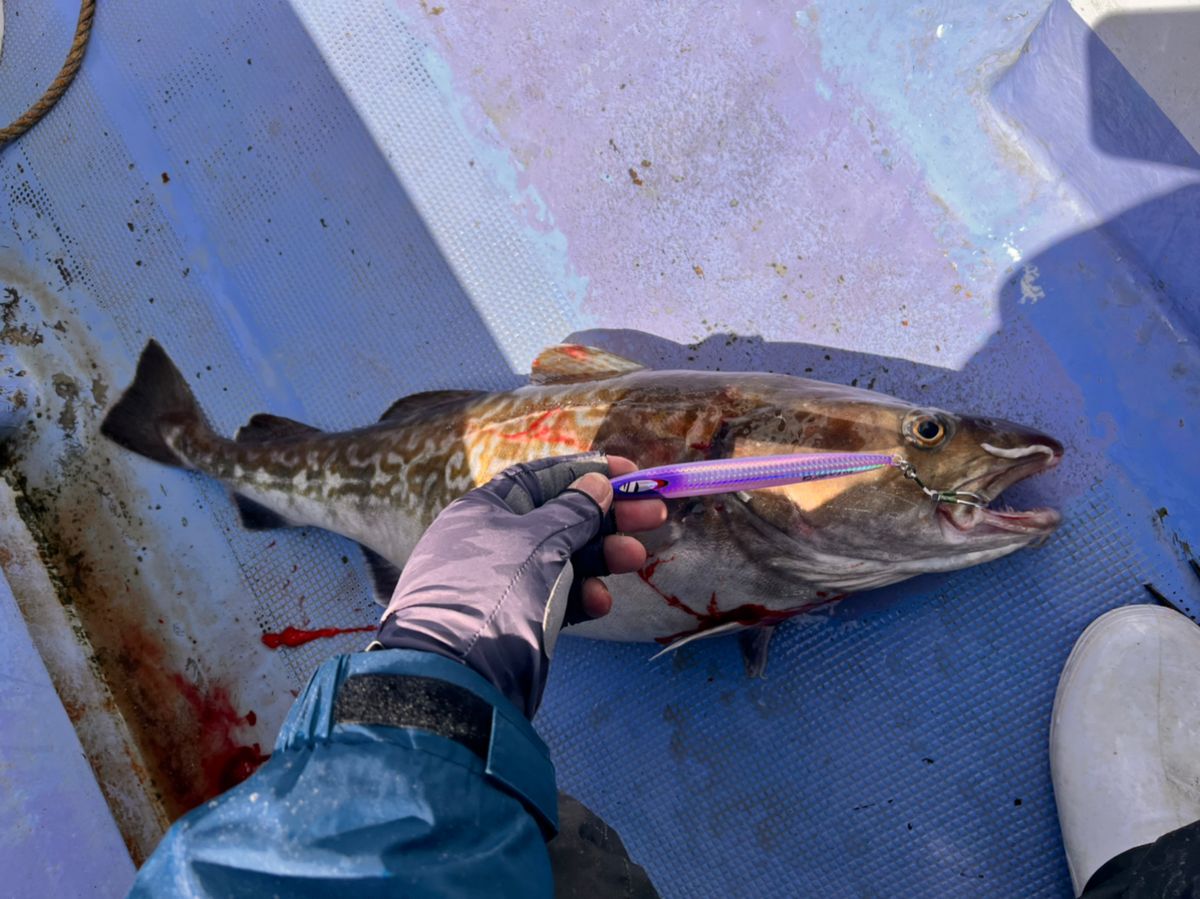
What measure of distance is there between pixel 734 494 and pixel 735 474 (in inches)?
8.8

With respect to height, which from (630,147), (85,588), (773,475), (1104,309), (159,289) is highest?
(159,289)

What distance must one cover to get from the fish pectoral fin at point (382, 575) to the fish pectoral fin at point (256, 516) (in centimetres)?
48

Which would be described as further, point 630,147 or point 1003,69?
point 630,147

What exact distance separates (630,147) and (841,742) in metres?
2.80

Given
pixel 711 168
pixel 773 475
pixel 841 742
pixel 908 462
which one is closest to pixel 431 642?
pixel 773 475

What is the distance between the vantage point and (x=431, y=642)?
1.96 meters

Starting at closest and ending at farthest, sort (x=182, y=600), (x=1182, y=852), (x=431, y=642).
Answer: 1. (x=431, y=642)
2. (x=1182, y=852)
3. (x=182, y=600)

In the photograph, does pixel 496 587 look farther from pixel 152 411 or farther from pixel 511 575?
pixel 152 411

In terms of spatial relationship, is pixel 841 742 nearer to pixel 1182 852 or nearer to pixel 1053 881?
pixel 1053 881

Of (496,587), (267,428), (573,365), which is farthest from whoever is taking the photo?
(267,428)

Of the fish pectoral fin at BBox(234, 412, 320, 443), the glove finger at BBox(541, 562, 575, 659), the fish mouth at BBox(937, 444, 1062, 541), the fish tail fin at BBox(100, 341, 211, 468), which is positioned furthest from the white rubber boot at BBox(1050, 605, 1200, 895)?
the fish tail fin at BBox(100, 341, 211, 468)

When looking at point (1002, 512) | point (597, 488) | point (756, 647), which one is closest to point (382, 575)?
point (597, 488)

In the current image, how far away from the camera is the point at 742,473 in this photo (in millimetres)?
2629

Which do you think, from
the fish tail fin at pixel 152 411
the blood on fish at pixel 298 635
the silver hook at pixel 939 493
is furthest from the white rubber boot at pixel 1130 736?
the fish tail fin at pixel 152 411
